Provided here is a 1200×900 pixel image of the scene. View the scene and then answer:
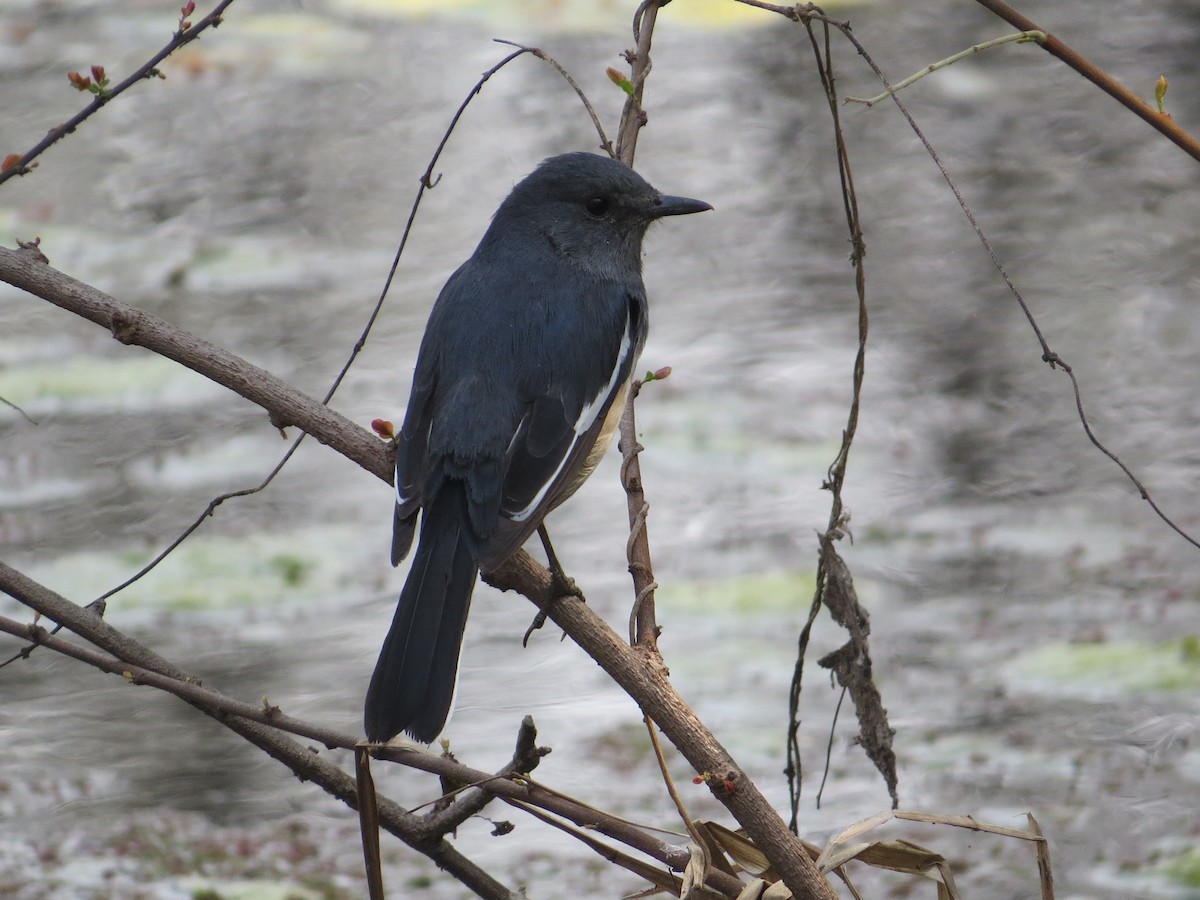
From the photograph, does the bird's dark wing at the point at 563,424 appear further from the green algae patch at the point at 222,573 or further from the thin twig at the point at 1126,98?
the green algae patch at the point at 222,573

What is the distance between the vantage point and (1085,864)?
144 inches

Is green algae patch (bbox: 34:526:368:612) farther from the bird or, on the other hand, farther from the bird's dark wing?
the bird's dark wing

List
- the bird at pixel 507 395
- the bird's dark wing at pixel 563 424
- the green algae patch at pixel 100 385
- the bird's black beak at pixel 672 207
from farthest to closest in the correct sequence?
1. the green algae patch at pixel 100 385
2. the bird's black beak at pixel 672 207
3. the bird's dark wing at pixel 563 424
4. the bird at pixel 507 395

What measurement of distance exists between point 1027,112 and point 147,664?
21.9 feet

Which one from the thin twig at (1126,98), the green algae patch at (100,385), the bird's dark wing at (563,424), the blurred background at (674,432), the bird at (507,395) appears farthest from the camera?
the green algae patch at (100,385)

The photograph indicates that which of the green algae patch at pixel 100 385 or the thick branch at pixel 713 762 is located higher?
the green algae patch at pixel 100 385

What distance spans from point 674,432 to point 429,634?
3084 millimetres

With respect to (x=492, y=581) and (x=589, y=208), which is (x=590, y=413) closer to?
(x=492, y=581)

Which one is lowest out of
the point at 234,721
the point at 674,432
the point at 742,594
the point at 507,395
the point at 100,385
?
the point at 234,721

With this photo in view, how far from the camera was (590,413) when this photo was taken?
2.91 m

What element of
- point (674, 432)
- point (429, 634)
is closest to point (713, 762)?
point (429, 634)

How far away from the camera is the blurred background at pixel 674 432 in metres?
3.95

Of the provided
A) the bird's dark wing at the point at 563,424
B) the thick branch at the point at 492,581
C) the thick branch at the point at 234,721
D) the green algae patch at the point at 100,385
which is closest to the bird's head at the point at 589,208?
the bird's dark wing at the point at 563,424

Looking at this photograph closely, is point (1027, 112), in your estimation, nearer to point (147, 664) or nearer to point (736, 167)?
point (736, 167)
